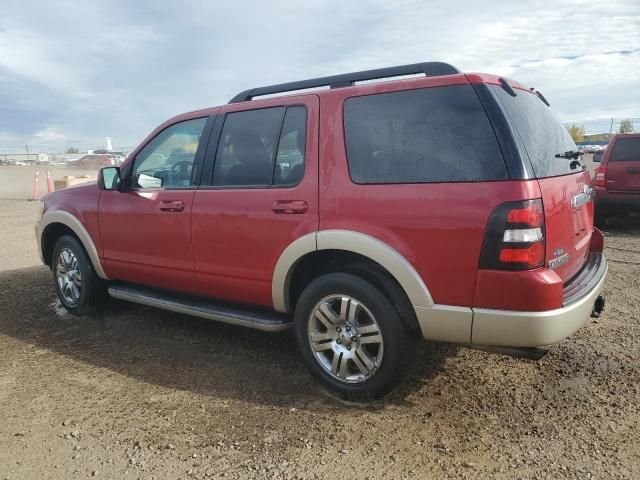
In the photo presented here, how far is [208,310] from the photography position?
146 inches

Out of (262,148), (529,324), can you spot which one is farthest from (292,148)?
(529,324)

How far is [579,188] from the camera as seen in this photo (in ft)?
10.5

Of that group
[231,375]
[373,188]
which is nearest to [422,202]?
[373,188]

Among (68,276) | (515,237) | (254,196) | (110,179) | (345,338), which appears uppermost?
(110,179)

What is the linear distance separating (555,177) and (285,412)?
2109mm

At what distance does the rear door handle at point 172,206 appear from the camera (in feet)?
12.6

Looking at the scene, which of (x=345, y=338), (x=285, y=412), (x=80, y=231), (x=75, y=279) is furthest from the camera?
(x=75, y=279)

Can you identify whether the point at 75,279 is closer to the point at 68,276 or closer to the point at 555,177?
the point at 68,276

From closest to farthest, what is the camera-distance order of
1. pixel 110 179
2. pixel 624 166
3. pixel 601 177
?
pixel 110 179 → pixel 624 166 → pixel 601 177

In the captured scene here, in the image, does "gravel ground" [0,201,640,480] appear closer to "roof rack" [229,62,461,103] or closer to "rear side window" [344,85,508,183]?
"rear side window" [344,85,508,183]

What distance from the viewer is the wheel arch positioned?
2824mm

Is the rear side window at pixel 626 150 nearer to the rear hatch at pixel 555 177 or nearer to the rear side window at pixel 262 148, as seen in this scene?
the rear hatch at pixel 555 177

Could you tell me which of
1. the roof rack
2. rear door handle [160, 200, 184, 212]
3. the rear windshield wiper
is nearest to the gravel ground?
rear door handle [160, 200, 184, 212]

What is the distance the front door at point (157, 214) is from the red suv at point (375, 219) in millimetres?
18
